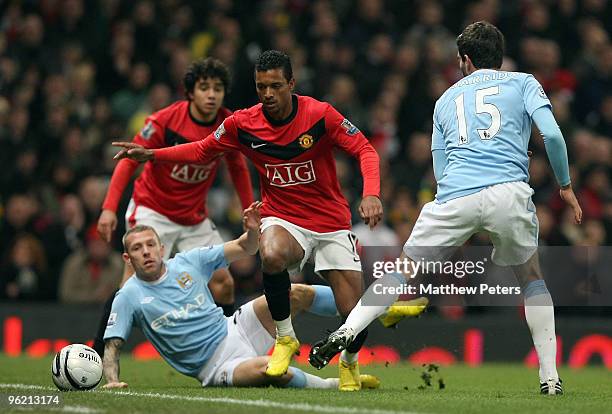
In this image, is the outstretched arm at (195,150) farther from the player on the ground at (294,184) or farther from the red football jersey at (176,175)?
the red football jersey at (176,175)

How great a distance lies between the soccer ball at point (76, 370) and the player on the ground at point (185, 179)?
5.50ft

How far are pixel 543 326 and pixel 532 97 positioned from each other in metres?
1.50

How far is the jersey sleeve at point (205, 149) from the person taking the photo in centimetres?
880

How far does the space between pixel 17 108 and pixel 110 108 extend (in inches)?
47.8

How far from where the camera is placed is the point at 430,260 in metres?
7.93

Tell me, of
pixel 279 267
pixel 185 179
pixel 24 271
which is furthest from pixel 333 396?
pixel 24 271

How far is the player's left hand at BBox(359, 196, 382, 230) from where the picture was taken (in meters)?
7.87

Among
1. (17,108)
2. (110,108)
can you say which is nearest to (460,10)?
(110,108)

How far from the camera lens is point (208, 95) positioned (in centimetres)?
1002

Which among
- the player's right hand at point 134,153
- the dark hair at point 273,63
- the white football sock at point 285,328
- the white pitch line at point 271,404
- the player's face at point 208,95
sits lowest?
the white pitch line at point 271,404

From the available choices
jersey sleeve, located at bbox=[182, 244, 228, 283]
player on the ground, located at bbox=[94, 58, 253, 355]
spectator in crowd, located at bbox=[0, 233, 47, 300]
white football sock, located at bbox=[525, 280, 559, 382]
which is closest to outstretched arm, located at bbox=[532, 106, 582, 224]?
white football sock, located at bbox=[525, 280, 559, 382]

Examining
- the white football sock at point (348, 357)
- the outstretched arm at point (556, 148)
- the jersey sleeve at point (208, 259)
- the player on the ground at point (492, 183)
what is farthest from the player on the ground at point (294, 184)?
the outstretched arm at point (556, 148)

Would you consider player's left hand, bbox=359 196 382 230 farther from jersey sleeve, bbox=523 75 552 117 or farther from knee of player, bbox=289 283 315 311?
knee of player, bbox=289 283 315 311

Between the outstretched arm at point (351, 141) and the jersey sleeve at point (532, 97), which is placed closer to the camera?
the jersey sleeve at point (532, 97)
